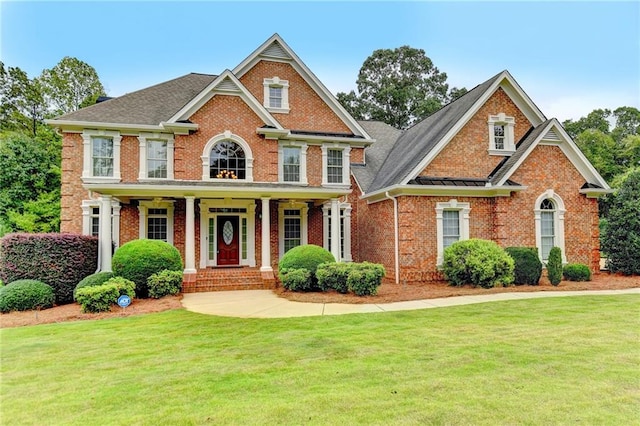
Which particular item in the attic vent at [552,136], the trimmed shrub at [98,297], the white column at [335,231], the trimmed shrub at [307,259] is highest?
the attic vent at [552,136]

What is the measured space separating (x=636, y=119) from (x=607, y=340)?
5511 cm

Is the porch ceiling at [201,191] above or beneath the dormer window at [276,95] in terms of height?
beneath

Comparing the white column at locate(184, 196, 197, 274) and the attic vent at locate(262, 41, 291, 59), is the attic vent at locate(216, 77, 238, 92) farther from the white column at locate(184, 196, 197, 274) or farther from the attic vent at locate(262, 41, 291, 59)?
the white column at locate(184, 196, 197, 274)

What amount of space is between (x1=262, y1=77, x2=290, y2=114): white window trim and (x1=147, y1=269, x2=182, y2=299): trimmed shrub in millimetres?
8558

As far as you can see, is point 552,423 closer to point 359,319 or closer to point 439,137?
point 359,319

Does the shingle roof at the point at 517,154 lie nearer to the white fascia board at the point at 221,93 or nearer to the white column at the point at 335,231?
the white column at the point at 335,231

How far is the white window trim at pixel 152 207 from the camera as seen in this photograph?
49.3 feet

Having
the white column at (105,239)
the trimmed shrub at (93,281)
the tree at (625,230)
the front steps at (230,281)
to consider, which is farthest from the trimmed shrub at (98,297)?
the tree at (625,230)

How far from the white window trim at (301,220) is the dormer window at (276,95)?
→ 4.22 meters

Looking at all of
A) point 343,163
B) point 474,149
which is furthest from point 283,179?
point 474,149

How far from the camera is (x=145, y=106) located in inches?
632

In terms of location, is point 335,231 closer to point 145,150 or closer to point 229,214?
point 229,214

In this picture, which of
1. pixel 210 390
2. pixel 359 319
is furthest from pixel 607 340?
pixel 210 390

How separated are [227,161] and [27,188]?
633 inches
